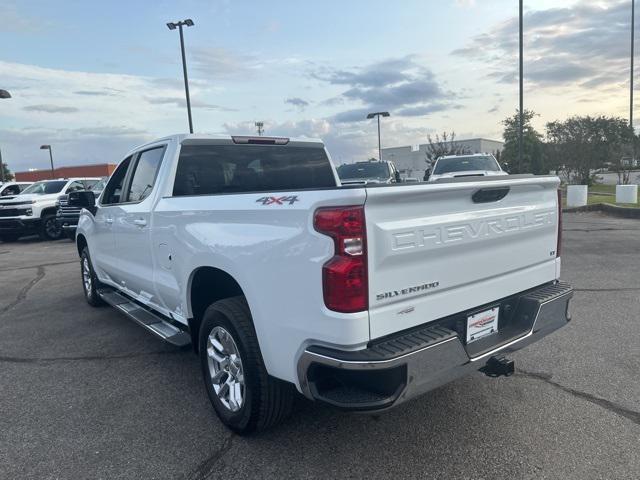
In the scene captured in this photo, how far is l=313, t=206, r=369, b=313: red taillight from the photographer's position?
2338 millimetres

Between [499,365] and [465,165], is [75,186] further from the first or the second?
[499,365]

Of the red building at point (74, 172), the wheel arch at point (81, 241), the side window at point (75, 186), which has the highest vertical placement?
the red building at point (74, 172)

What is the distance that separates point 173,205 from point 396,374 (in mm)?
2207

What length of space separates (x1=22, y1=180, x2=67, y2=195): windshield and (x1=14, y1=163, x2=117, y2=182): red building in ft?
138

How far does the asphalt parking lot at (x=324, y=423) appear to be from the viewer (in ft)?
9.29

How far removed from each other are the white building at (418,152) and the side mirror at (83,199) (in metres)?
48.7

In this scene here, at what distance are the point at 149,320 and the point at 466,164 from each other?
38.8 ft

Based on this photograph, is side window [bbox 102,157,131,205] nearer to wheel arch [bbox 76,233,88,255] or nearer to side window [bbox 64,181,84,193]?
wheel arch [bbox 76,233,88,255]

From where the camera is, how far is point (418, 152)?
60.0m

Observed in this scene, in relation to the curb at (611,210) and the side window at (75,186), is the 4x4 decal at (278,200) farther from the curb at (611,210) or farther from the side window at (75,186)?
the side window at (75,186)

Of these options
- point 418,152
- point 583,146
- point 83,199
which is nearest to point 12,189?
point 83,199

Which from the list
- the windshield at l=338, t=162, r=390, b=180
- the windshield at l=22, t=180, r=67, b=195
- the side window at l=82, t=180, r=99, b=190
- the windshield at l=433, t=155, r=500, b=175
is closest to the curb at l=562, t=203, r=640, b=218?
the windshield at l=433, t=155, r=500, b=175

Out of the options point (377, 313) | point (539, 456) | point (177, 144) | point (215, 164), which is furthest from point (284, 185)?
point (539, 456)

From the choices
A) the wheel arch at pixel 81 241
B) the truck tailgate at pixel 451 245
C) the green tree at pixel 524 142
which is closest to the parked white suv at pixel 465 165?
the wheel arch at pixel 81 241
